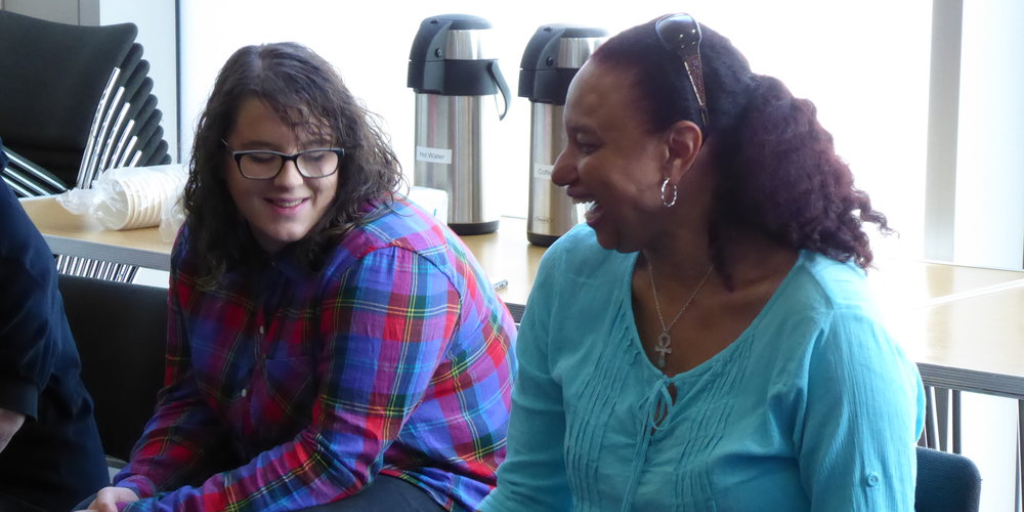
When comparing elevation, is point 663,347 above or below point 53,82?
below

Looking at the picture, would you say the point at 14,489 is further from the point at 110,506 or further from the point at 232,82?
the point at 232,82

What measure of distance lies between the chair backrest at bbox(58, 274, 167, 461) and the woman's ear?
1061 millimetres

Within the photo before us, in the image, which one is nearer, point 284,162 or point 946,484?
point 946,484

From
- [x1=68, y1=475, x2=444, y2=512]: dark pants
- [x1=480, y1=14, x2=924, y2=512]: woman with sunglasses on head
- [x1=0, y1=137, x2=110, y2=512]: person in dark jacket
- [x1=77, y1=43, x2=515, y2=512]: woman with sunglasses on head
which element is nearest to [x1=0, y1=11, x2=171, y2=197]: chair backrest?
[x1=0, y1=137, x2=110, y2=512]: person in dark jacket

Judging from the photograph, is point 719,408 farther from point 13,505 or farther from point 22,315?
point 13,505

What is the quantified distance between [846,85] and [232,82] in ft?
4.68

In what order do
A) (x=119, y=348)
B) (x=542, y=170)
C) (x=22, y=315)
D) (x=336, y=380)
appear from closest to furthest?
1. (x=336, y=380)
2. (x=22, y=315)
3. (x=119, y=348)
4. (x=542, y=170)

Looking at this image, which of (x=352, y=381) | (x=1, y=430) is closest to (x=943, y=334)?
(x=352, y=381)

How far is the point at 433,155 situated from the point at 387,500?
119cm

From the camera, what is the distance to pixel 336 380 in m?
1.56

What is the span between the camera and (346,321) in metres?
1.56

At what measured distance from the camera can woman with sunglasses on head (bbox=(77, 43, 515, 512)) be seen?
1565 millimetres

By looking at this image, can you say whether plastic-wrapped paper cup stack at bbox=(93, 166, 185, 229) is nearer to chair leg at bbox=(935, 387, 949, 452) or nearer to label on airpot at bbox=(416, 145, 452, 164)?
label on airpot at bbox=(416, 145, 452, 164)

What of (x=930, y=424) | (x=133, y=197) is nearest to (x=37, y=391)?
(x=133, y=197)
